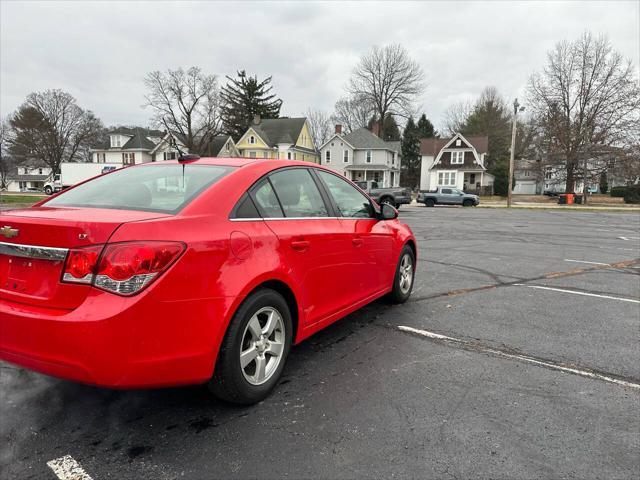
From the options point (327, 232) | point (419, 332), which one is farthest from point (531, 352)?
point (327, 232)

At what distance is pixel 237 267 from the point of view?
8.23 feet

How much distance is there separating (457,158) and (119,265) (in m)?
55.2

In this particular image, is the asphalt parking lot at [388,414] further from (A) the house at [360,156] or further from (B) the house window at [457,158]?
(A) the house at [360,156]

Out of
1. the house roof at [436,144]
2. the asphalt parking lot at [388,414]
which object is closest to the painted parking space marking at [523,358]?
the asphalt parking lot at [388,414]

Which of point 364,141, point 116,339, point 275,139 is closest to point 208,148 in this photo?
point 275,139

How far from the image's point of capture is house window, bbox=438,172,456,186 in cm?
5355

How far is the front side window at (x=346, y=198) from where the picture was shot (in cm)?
389

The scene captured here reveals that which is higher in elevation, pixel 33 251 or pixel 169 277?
pixel 33 251

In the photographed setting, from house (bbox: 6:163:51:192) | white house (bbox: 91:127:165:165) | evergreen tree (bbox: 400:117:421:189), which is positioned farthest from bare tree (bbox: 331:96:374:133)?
house (bbox: 6:163:51:192)

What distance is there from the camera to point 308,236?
126 inches

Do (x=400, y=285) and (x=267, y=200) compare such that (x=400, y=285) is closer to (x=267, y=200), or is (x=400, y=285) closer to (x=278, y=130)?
(x=267, y=200)

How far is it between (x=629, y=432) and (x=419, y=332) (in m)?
1.89

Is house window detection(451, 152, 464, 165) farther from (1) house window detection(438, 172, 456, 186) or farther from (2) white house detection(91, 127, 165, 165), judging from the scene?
(2) white house detection(91, 127, 165, 165)

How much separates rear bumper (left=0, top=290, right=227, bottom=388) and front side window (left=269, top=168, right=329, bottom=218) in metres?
1.09
